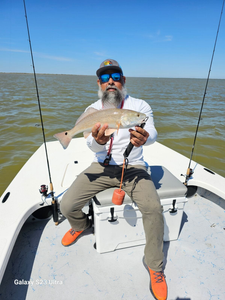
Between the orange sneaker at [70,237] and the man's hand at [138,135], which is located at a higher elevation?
the man's hand at [138,135]

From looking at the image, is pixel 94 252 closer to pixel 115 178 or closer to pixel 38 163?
pixel 115 178

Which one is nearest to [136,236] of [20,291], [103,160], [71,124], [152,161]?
[103,160]

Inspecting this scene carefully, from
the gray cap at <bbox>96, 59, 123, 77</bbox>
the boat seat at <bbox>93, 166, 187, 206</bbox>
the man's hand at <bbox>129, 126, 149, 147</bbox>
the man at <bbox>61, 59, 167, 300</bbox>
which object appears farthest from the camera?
the gray cap at <bbox>96, 59, 123, 77</bbox>

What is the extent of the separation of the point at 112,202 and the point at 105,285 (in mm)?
1042

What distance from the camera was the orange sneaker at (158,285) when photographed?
2.16m

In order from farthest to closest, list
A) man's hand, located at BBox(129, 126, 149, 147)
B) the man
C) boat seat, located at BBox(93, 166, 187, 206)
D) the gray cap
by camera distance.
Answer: the gray cap < boat seat, located at BBox(93, 166, 187, 206) < the man < man's hand, located at BBox(129, 126, 149, 147)

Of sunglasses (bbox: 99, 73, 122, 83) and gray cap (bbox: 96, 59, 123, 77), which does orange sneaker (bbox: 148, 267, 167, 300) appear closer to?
sunglasses (bbox: 99, 73, 122, 83)

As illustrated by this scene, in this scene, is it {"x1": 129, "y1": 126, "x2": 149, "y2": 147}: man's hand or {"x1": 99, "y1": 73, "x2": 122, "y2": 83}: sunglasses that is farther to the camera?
{"x1": 99, "y1": 73, "x2": 122, "y2": 83}: sunglasses

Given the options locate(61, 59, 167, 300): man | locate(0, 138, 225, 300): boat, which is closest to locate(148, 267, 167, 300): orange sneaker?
locate(61, 59, 167, 300): man

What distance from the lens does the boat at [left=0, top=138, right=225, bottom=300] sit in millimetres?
2270

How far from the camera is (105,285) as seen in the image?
7.65 ft

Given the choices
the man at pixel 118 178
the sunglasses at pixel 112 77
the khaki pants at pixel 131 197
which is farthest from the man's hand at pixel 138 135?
the sunglasses at pixel 112 77

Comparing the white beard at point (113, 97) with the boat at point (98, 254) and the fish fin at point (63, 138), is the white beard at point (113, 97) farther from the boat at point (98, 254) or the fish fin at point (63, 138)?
the boat at point (98, 254)

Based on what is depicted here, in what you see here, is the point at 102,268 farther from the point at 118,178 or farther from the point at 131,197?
the point at 118,178
